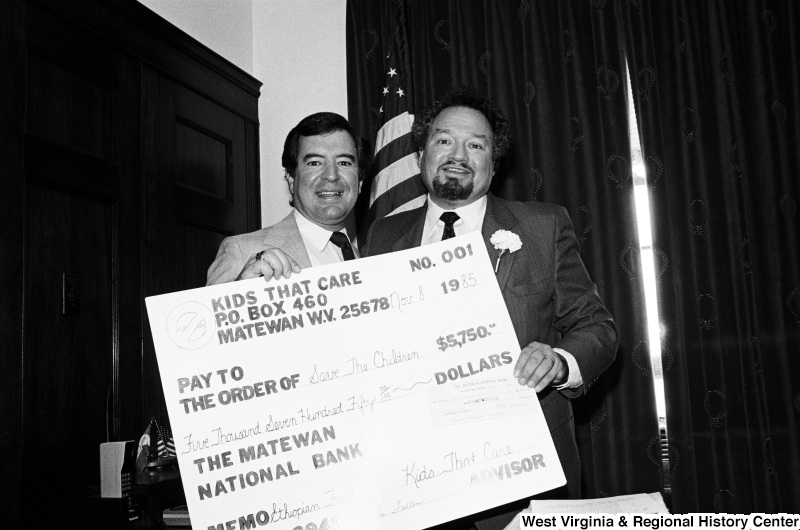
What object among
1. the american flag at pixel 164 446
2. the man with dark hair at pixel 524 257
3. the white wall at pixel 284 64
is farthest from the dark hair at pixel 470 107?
the american flag at pixel 164 446

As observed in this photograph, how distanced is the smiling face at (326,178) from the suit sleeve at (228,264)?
0.31m

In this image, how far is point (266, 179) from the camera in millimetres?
3898

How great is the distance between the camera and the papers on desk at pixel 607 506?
1.24 metres

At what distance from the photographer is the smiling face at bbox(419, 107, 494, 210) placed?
219 centimetres

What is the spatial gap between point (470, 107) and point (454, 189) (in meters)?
0.36

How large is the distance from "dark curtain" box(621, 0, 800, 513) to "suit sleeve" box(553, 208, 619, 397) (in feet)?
4.65

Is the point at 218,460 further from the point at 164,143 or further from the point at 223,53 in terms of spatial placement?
the point at 223,53

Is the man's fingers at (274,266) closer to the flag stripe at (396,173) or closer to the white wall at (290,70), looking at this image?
the flag stripe at (396,173)

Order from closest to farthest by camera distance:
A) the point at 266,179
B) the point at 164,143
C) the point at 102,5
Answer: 1. the point at 102,5
2. the point at 164,143
3. the point at 266,179

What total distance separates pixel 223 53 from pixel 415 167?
1.31 meters

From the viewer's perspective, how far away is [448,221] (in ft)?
7.18

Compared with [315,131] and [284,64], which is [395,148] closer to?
[315,131]

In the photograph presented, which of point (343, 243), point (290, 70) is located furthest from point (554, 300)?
point (290, 70)

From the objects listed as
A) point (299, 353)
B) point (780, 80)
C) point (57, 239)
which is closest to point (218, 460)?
point (299, 353)
